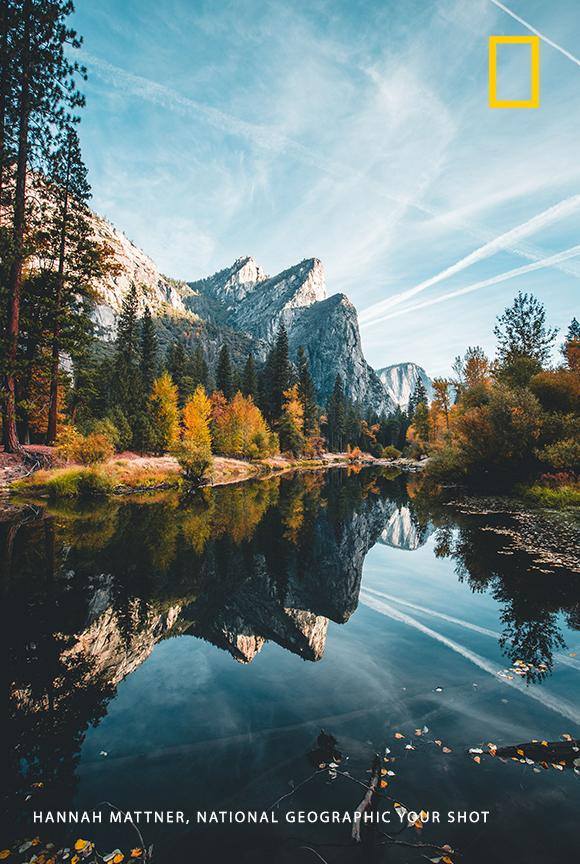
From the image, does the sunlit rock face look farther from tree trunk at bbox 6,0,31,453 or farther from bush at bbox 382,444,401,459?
bush at bbox 382,444,401,459

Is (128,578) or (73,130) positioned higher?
(73,130)

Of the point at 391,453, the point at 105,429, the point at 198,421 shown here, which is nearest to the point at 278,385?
the point at 198,421

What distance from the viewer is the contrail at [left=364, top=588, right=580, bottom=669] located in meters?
7.15

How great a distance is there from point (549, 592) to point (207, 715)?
30.3 ft

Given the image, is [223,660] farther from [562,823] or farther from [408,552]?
[408,552]

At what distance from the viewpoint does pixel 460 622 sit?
30.2ft

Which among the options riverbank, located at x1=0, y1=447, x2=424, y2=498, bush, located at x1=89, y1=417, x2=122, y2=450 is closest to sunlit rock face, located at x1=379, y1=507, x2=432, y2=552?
riverbank, located at x1=0, y1=447, x2=424, y2=498

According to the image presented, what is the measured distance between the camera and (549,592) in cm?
1014

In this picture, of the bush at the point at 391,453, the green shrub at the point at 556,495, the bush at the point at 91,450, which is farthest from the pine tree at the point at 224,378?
the green shrub at the point at 556,495

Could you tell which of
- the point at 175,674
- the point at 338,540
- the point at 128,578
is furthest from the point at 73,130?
the point at 175,674

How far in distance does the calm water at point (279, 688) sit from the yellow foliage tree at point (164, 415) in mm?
34068

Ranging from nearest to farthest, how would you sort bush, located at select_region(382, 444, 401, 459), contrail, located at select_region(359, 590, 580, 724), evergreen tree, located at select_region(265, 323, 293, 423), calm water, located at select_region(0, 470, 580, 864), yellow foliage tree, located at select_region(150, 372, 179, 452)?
calm water, located at select_region(0, 470, 580, 864)
contrail, located at select_region(359, 590, 580, 724)
yellow foliage tree, located at select_region(150, 372, 179, 452)
evergreen tree, located at select_region(265, 323, 293, 423)
bush, located at select_region(382, 444, 401, 459)

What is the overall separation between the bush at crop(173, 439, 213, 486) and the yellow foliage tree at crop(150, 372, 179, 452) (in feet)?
47.7

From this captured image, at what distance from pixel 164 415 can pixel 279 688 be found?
4544cm
